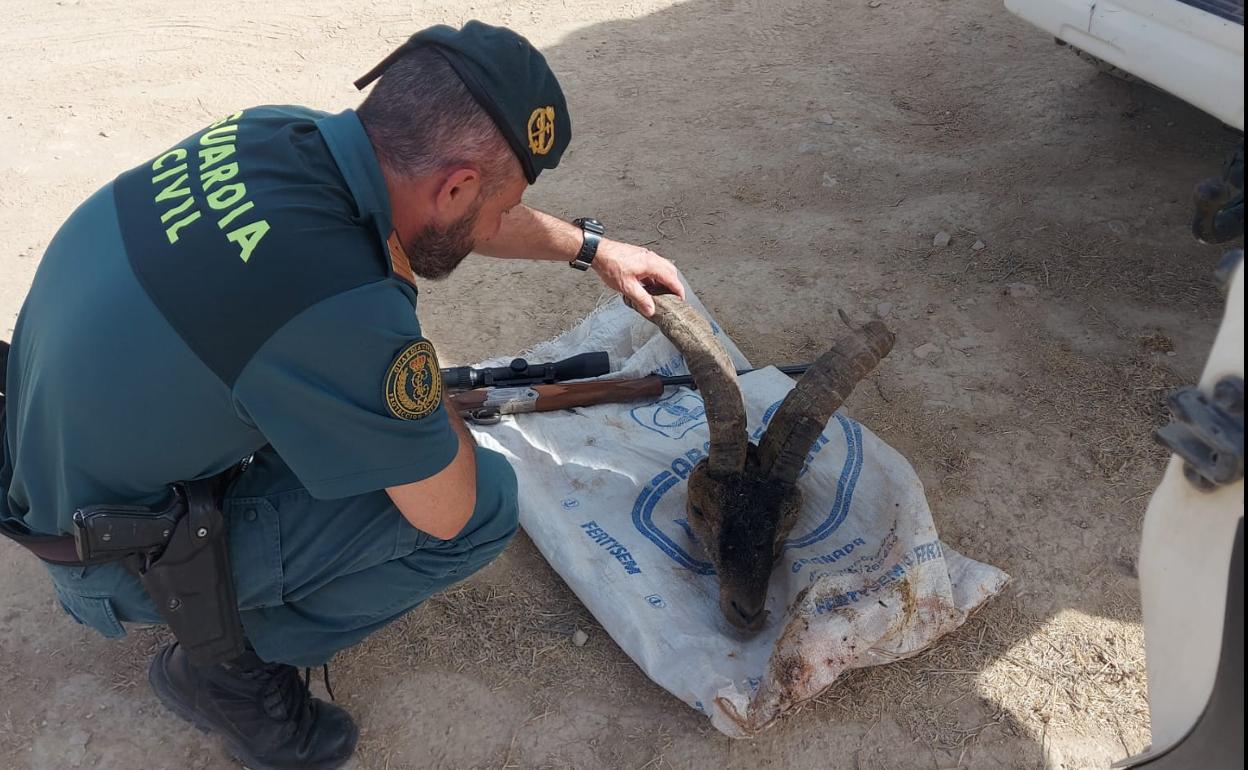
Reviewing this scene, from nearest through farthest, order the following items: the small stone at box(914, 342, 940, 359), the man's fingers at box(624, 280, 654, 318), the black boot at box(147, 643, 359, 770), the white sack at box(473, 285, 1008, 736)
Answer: the black boot at box(147, 643, 359, 770), the white sack at box(473, 285, 1008, 736), the man's fingers at box(624, 280, 654, 318), the small stone at box(914, 342, 940, 359)

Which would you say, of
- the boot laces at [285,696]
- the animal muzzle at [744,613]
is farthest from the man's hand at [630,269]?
the boot laces at [285,696]

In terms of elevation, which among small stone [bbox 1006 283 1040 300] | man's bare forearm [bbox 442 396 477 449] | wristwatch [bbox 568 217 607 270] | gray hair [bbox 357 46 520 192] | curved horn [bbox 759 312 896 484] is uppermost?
gray hair [bbox 357 46 520 192]

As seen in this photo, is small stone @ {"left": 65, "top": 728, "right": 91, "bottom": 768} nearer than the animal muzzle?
Yes

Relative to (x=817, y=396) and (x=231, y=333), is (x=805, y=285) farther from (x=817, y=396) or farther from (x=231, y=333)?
(x=231, y=333)

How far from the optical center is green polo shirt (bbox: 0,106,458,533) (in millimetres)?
2125

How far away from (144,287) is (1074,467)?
3308 millimetres

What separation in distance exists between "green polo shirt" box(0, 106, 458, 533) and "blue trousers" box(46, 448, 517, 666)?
0.26m

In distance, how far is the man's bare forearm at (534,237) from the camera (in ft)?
11.1

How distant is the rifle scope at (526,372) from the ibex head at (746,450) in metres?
0.90

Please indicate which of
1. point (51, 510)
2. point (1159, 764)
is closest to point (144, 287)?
point (51, 510)

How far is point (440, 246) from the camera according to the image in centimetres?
248

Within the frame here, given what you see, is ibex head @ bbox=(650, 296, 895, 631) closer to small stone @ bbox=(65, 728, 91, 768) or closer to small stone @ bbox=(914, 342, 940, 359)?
small stone @ bbox=(914, 342, 940, 359)

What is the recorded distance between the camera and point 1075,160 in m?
5.59

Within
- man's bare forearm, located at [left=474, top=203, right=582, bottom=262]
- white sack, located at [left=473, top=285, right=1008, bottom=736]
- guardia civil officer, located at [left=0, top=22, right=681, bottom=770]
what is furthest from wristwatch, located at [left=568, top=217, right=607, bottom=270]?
guardia civil officer, located at [left=0, top=22, right=681, bottom=770]
